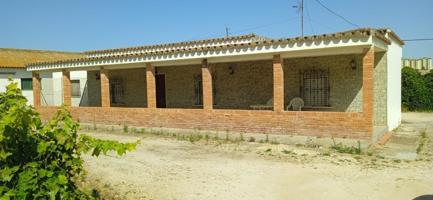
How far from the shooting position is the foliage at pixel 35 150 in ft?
12.7

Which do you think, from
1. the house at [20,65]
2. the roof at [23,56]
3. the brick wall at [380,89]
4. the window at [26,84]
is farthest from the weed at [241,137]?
the roof at [23,56]

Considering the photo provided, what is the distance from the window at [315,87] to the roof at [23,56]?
2166 cm

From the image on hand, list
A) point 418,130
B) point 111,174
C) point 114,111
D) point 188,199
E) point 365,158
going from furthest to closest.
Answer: point 114,111, point 418,130, point 365,158, point 111,174, point 188,199

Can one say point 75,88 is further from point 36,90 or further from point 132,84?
point 132,84

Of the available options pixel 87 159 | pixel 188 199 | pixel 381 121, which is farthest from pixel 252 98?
pixel 188 199

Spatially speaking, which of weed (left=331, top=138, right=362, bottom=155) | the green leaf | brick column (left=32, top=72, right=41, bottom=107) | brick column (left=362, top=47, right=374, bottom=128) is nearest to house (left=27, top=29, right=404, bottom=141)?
brick column (left=362, top=47, right=374, bottom=128)

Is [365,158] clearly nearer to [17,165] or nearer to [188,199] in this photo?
[188,199]

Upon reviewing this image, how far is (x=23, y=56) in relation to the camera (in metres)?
30.3

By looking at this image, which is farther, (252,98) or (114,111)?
(114,111)

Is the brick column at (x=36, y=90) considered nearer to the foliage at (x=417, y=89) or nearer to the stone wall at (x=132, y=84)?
the stone wall at (x=132, y=84)

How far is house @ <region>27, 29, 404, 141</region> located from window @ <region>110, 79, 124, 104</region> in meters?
0.73

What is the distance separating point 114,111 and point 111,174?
8.34 meters

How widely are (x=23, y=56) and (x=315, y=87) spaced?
25.7m

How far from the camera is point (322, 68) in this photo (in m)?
12.9
